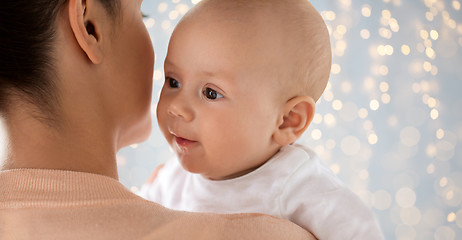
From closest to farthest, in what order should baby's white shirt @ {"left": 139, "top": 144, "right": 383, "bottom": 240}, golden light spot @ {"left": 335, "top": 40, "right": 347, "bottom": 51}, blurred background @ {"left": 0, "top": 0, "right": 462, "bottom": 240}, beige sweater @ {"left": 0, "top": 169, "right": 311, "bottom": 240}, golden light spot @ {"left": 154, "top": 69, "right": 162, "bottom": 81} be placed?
beige sweater @ {"left": 0, "top": 169, "right": 311, "bottom": 240} < baby's white shirt @ {"left": 139, "top": 144, "right": 383, "bottom": 240} < blurred background @ {"left": 0, "top": 0, "right": 462, "bottom": 240} < golden light spot @ {"left": 335, "top": 40, "right": 347, "bottom": 51} < golden light spot @ {"left": 154, "top": 69, "right": 162, "bottom": 81}

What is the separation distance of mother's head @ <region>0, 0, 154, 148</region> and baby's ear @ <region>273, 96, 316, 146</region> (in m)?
0.37

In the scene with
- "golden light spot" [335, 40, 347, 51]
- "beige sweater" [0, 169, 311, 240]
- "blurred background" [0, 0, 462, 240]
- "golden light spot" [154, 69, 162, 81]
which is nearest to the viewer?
"beige sweater" [0, 169, 311, 240]

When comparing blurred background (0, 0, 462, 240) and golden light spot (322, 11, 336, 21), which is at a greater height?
golden light spot (322, 11, 336, 21)

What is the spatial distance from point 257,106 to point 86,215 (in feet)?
1.58

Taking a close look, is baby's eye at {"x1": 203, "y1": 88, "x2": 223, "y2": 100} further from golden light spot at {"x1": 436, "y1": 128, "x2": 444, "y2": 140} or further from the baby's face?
golden light spot at {"x1": 436, "y1": 128, "x2": 444, "y2": 140}

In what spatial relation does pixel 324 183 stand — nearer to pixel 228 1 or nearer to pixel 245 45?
pixel 245 45

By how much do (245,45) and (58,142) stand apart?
45 centimetres

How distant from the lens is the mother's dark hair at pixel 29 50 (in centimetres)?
83

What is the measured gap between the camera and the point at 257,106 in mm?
1140

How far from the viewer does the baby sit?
1.11 m

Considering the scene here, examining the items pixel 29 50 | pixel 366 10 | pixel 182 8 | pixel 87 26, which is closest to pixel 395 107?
pixel 366 10

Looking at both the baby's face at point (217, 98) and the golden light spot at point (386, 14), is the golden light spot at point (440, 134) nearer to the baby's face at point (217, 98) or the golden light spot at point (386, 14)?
the golden light spot at point (386, 14)

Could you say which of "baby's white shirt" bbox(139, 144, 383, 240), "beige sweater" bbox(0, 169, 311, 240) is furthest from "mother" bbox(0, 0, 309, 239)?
"baby's white shirt" bbox(139, 144, 383, 240)

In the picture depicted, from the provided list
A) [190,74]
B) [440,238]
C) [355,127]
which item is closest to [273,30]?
[190,74]
